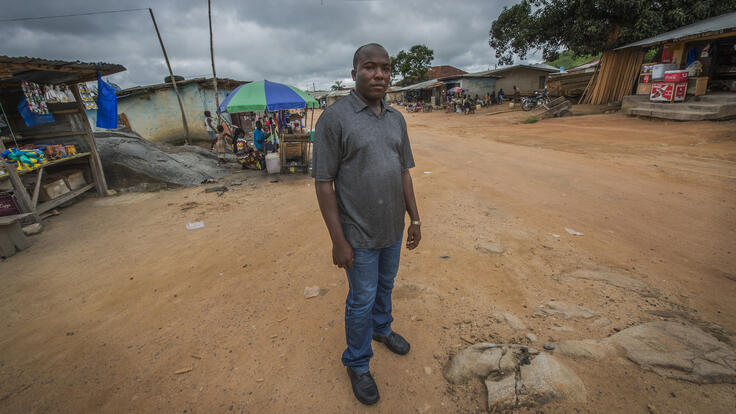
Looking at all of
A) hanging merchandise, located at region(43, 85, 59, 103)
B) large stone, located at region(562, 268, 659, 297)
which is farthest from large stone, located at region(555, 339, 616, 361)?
hanging merchandise, located at region(43, 85, 59, 103)

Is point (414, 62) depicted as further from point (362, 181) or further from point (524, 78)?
point (362, 181)

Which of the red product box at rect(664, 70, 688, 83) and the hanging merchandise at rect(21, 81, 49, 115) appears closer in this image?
the hanging merchandise at rect(21, 81, 49, 115)

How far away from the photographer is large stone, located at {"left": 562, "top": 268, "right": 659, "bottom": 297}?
259cm

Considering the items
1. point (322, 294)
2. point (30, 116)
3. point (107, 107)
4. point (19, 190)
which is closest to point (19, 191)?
point (19, 190)

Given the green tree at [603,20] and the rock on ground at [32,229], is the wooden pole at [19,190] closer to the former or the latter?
the rock on ground at [32,229]

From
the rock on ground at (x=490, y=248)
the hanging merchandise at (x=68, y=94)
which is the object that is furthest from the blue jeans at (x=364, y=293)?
the hanging merchandise at (x=68, y=94)

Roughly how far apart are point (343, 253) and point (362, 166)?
466 millimetres

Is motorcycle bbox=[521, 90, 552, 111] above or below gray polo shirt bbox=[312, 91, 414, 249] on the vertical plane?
above

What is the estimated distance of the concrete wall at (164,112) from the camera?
14.3m

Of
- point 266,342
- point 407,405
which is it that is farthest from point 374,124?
point 266,342

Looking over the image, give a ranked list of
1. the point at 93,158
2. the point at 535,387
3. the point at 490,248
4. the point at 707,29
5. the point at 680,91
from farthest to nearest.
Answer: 1. the point at 680,91
2. the point at 707,29
3. the point at 93,158
4. the point at 490,248
5. the point at 535,387

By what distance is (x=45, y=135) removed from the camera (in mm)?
6711

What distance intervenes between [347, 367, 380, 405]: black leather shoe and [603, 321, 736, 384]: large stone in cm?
157

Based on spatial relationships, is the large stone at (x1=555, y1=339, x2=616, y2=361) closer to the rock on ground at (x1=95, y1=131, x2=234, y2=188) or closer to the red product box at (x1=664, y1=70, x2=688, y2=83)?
the rock on ground at (x1=95, y1=131, x2=234, y2=188)
